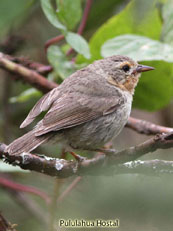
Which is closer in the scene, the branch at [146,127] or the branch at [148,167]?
the branch at [148,167]

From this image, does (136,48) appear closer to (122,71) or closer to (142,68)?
(142,68)

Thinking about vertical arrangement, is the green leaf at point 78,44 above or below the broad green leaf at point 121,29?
below

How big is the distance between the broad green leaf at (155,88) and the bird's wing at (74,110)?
47 centimetres

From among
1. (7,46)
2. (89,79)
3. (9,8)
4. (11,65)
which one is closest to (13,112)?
(7,46)

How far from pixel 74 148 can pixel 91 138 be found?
17cm

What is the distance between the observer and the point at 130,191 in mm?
1331

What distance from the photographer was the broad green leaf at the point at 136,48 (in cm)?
342

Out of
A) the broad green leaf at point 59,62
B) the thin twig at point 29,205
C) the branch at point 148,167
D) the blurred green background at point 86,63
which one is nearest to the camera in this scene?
the blurred green background at point 86,63

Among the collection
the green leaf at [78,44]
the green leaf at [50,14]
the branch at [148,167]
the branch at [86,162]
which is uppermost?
the green leaf at [50,14]

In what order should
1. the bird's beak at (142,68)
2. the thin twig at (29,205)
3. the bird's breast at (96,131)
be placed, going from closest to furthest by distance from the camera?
the bird's breast at (96,131), the bird's beak at (142,68), the thin twig at (29,205)

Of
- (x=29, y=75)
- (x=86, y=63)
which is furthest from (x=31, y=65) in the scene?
(x=86, y=63)

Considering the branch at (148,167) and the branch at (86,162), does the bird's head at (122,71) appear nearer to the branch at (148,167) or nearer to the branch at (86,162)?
the branch at (86,162)

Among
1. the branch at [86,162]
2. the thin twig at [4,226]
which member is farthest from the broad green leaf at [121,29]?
the thin twig at [4,226]

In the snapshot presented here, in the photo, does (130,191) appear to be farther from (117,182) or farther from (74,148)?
(74,148)
